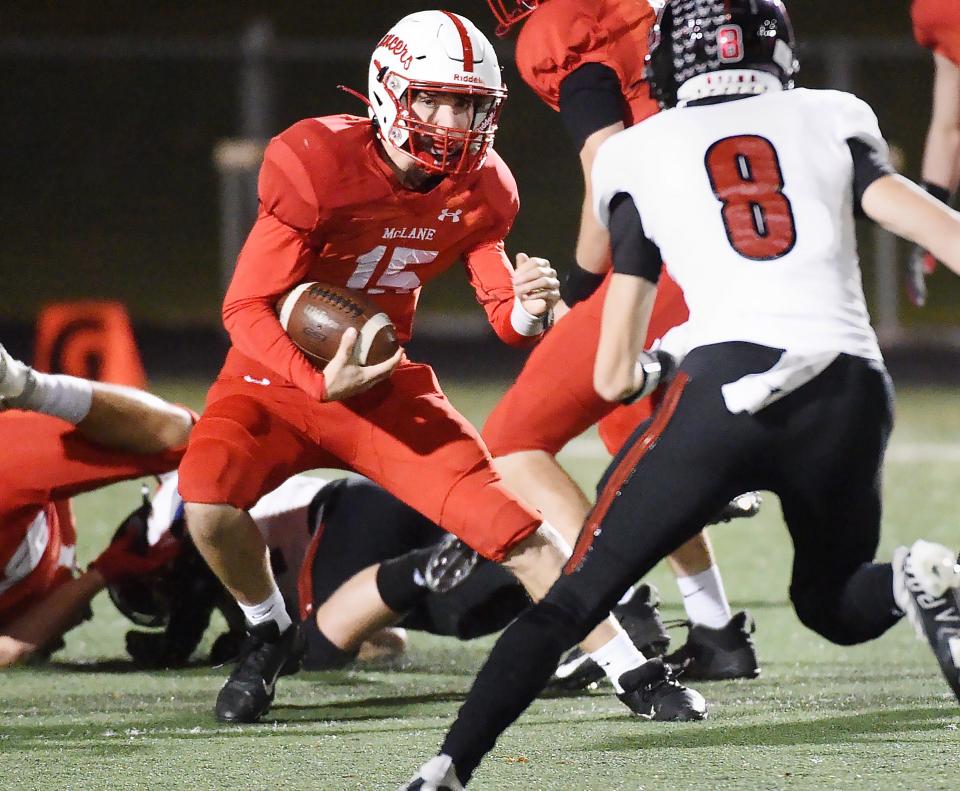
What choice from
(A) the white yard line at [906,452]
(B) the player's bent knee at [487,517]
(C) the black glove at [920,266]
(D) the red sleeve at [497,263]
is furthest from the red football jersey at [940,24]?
(A) the white yard line at [906,452]

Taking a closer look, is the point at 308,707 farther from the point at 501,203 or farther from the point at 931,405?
the point at 931,405

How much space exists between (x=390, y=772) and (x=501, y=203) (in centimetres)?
136

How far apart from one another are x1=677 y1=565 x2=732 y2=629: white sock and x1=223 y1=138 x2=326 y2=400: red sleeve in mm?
1120

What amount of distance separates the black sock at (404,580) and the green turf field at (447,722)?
0.69 feet

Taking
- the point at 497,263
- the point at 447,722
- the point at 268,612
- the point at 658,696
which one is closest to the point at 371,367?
the point at 497,263

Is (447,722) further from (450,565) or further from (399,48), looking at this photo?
(399,48)

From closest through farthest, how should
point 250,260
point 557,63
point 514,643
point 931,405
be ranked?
point 514,643 < point 250,260 < point 557,63 < point 931,405

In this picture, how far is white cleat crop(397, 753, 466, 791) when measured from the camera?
8.77ft

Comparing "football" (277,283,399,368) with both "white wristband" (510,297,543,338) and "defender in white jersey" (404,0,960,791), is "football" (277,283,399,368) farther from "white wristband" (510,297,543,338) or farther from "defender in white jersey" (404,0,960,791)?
"defender in white jersey" (404,0,960,791)

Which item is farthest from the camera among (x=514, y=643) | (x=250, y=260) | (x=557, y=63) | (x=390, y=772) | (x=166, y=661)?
(x=166, y=661)

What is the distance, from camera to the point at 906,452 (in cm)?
773

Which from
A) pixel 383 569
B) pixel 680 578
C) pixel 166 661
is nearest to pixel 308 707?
pixel 383 569

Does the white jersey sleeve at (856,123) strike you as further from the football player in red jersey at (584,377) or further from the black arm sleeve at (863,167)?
the football player in red jersey at (584,377)

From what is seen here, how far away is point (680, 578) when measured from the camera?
412 cm
